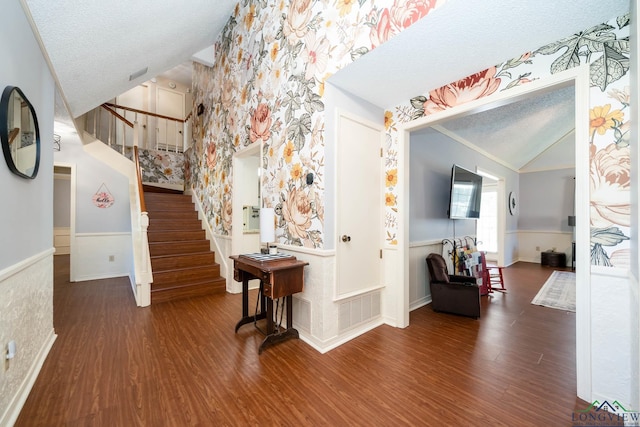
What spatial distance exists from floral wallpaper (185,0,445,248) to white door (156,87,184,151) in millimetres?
3336

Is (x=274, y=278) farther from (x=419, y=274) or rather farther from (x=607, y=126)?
(x=607, y=126)

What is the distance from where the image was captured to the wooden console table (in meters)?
2.17

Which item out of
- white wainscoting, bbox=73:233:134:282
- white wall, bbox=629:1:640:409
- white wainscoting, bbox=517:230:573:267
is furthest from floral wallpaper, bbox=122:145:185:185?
white wainscoting, bbox=517:230:573:267

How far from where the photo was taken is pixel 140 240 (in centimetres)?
361

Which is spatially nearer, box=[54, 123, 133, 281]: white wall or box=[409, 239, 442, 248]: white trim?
box=[409, 239, 442, 248]: white trim

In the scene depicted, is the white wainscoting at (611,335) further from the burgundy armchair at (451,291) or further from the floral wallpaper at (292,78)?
the floral wallpaper at (292,78)

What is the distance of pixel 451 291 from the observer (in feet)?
10.2

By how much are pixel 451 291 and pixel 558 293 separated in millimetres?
2325

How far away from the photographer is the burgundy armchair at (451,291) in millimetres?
2988

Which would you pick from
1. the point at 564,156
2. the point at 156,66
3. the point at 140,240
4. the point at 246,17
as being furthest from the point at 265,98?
the point at 564,156

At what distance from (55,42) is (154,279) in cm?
280

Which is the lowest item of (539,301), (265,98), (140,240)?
(539,301)

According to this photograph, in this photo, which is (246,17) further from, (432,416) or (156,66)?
(432,416)

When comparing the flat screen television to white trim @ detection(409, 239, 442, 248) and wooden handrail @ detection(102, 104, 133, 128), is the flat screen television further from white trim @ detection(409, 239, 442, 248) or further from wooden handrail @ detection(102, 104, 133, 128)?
wooden handrail @ detection(102, 104, 133, 128)
